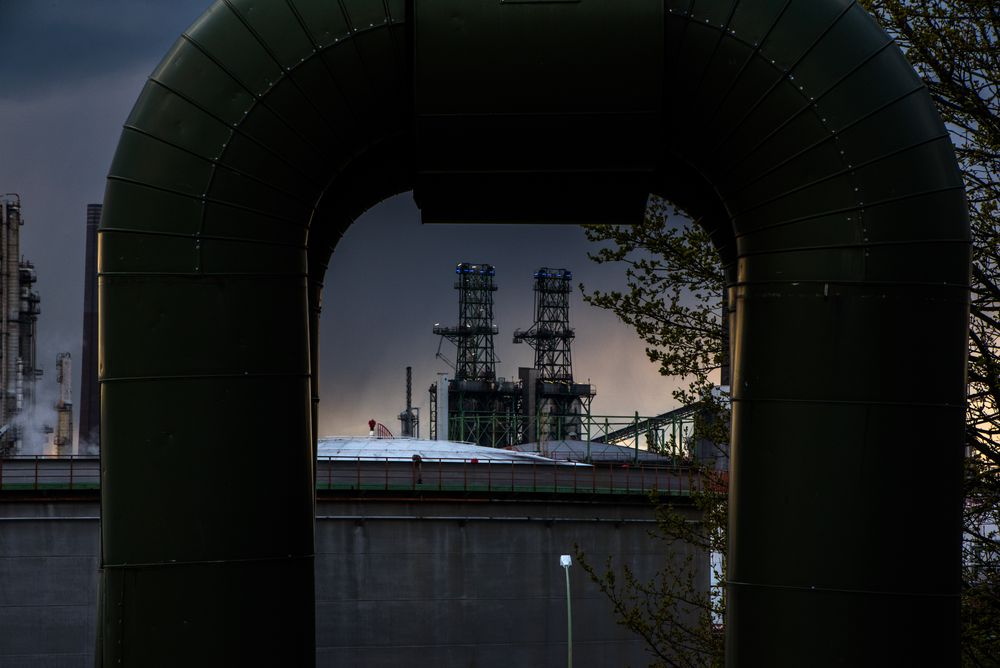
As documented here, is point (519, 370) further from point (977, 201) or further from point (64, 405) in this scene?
point (977, 201)

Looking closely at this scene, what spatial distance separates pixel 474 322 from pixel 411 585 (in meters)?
62.4

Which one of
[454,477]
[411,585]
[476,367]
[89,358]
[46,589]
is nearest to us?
Result: [46,589]

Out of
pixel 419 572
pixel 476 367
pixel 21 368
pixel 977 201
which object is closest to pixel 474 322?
pixel 476 367

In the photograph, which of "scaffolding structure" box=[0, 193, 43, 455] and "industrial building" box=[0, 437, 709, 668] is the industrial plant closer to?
"scaffolding structure" box=[0, 193, 43, 455]

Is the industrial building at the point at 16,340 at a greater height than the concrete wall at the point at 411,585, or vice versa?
the industrial building at the point at 16,340

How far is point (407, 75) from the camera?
26.8 feet

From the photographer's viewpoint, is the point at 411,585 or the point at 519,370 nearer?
the point at 411,585

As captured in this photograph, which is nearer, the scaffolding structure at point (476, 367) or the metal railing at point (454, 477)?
the metal railing at point (454, 477)

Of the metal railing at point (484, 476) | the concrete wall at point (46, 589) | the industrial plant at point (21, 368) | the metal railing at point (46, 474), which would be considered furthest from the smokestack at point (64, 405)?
the concrete wall at point (46, 589)

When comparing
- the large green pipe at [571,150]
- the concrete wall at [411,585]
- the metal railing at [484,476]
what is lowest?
the concrete wall at [411,585]

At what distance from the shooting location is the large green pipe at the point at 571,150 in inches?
314

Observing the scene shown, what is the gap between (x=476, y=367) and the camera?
101062 mm

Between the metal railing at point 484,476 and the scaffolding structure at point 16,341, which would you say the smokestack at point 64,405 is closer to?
the scaffolding structure at point 16,341

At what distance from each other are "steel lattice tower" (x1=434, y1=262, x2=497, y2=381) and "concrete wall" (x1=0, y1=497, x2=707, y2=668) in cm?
5884
